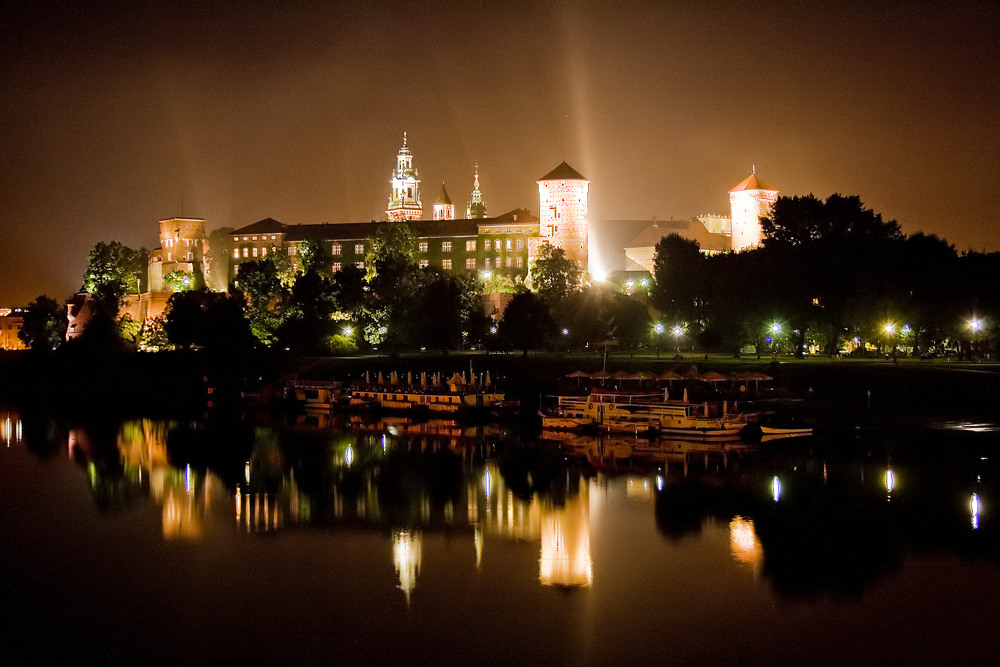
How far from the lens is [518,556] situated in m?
22.1

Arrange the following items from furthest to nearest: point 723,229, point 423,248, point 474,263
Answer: point 723,229 < point 423,248 < point 474,263

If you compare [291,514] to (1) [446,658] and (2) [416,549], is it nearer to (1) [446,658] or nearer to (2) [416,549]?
(2) [416,549]

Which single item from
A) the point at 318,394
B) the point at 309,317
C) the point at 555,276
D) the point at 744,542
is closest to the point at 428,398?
the point at 318,394

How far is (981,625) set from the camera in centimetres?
1772

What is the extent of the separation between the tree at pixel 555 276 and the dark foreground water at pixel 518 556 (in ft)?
126

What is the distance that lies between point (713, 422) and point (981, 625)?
18.6m

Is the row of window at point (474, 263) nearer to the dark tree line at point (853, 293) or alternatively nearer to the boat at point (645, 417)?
the dark tree line at point (853, 293)

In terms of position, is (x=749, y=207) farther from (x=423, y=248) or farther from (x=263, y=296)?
(x=263, y=296)

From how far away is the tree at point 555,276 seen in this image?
74.1 m

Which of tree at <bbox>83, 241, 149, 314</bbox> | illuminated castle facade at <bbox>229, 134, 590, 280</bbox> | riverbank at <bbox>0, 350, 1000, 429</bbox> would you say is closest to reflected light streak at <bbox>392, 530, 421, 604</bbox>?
riverbank at <bbox>0, 350, 1000, 429</bbox>

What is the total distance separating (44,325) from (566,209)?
135 ft

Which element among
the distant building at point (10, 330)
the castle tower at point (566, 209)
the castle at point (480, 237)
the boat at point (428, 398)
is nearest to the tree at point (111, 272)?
the castle at point (480, 237)

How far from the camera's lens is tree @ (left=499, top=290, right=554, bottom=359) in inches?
2440

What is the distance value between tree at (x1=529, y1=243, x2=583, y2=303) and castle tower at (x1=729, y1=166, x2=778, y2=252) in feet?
58.5
